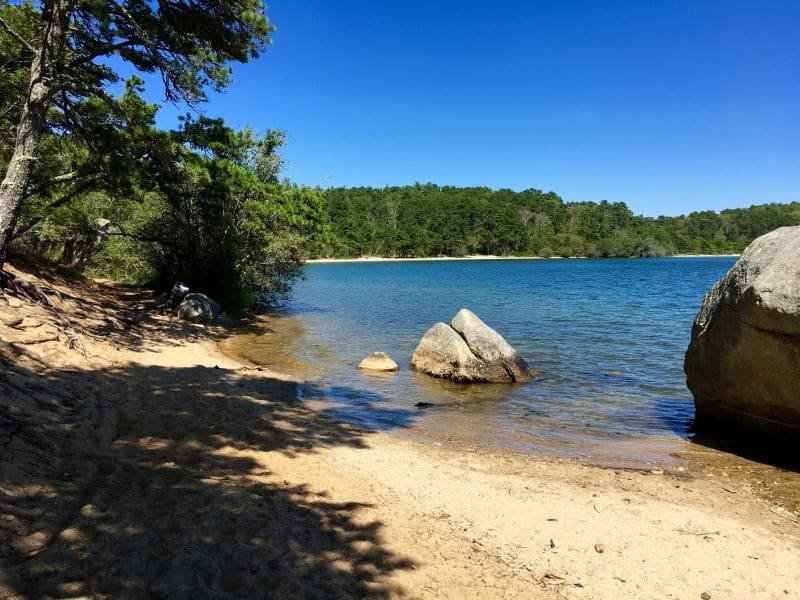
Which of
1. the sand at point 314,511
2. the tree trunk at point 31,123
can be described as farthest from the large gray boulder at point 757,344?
the tree trunk at point 31,123

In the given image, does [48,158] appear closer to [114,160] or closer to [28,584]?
[114,160]

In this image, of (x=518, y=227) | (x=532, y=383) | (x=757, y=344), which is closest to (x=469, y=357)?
(x=532, y=383)

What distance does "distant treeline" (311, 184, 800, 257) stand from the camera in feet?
428

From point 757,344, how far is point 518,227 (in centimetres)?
13142

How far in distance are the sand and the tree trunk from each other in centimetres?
243

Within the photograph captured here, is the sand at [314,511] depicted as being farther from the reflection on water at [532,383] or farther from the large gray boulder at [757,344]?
the reflection on water at [532,383]

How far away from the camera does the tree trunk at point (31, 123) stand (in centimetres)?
953

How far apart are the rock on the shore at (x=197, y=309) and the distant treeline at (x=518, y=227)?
103m

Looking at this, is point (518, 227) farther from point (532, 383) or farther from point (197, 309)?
point (532, 383)

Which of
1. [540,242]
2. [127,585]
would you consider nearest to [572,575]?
[127,585]

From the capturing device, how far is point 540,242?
139375 mm

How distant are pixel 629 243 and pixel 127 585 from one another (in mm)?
148324

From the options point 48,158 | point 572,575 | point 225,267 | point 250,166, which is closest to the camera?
point 572,575

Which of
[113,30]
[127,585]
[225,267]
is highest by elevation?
[113,30]
